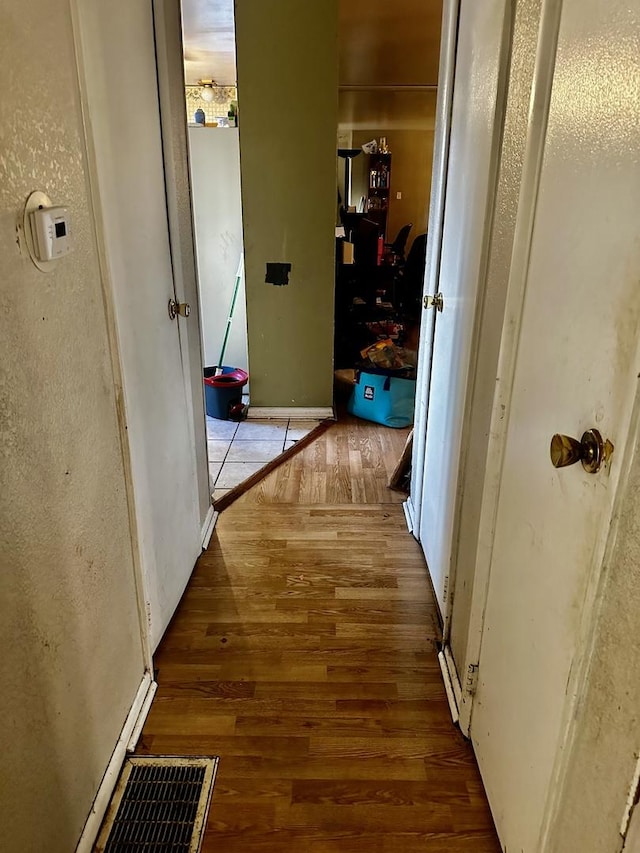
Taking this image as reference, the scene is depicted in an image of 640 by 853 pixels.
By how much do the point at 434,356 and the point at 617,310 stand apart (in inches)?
57.4

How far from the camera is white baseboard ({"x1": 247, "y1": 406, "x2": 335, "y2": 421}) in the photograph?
153 inches

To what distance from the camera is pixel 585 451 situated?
34.6 inches

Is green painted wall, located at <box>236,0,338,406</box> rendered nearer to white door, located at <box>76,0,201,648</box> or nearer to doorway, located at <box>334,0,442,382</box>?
doorway, located at <box>334,0,442,382</box>

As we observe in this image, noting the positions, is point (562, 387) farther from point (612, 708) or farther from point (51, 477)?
point (51, 477)

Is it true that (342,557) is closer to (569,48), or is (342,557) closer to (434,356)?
(434,356)

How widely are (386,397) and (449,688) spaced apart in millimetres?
2164

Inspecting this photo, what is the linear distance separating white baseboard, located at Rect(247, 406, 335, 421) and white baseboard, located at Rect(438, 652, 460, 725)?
2154mm

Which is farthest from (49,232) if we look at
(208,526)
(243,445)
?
(243,445)

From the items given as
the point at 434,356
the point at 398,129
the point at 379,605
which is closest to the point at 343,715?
the point at 379,605

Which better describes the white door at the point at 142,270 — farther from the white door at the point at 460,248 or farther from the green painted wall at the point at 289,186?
the green painted wall at the point at 289,186

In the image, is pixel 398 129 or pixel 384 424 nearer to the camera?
pixel 384 424

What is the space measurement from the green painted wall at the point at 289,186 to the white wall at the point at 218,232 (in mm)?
390

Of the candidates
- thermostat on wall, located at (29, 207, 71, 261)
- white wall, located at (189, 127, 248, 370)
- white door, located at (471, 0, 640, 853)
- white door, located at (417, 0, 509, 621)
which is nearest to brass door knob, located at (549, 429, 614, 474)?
white door, located at (471, 0, 640, 853)

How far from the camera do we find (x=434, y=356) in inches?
89.5
